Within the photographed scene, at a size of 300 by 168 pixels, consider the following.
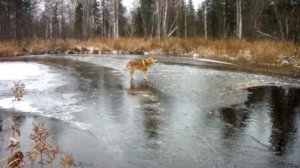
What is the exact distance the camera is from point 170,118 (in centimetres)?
912

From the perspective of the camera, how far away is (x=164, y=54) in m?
29.7

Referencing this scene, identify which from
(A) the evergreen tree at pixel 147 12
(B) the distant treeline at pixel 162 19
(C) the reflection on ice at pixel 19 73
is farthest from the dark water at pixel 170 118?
(A) the evergreen tree at pixel 147 12

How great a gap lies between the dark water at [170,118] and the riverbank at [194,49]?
5.83 m

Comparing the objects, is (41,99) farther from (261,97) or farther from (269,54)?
(269,54)

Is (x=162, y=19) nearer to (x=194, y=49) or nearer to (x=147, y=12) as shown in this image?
(x=147, y=12)

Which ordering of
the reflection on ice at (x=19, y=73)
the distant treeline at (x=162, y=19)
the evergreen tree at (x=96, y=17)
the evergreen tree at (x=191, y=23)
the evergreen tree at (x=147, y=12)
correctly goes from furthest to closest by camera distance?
the evergreen tree at (x=96, y=17)
the evergreen tree at (x=191, y=23)
the evergreen tree at (x=147, y=12)
the distant treeline at (x=162, y=19)
the reflection on ice at (x=19, y=73)

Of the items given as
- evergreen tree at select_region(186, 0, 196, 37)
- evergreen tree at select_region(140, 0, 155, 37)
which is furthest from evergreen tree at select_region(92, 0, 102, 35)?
evergreen tree at select_region(186, 0, 196, 37)

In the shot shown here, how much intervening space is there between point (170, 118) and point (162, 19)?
43.3 metres

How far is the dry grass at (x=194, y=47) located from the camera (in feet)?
73.2

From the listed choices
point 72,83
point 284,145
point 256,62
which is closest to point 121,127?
point 284,145

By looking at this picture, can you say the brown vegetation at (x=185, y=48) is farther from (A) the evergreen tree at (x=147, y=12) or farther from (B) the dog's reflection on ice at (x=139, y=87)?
(A) the evergreen tree at (x=147, y=12)

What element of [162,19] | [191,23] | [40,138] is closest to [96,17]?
[191,23]

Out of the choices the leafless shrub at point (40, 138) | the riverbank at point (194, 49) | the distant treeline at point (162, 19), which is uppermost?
the distant treeline at point (162, 19)

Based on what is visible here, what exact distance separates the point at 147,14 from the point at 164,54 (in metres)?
30.4
